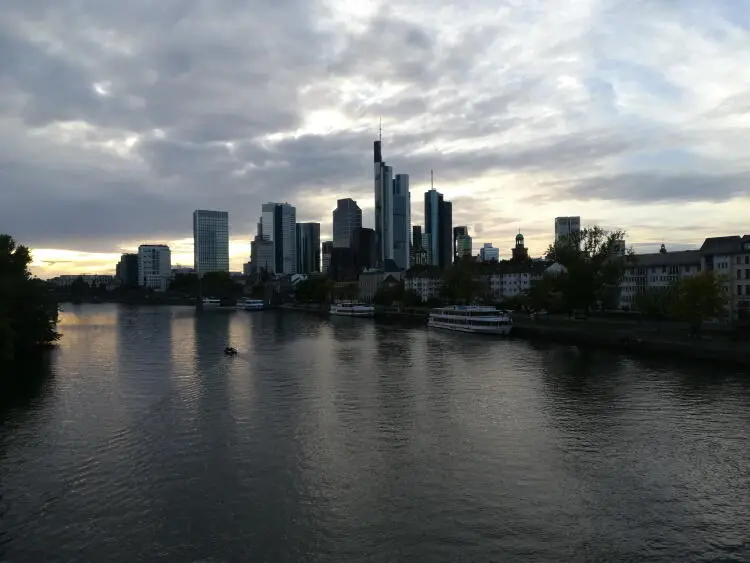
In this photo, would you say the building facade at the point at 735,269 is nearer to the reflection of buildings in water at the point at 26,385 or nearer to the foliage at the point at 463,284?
the foliage at the point at 463,284

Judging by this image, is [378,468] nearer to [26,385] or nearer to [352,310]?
[26,385]

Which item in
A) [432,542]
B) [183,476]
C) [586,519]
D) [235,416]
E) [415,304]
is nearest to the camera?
[432,542]

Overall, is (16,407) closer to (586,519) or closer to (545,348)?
(586,519)

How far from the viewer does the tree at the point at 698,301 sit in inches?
2205

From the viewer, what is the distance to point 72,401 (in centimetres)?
3497

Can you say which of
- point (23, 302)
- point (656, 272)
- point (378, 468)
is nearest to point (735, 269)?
point (656, 272)

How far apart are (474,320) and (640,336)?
26291 mm

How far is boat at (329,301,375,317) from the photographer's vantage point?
425 feet

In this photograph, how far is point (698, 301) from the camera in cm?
5600

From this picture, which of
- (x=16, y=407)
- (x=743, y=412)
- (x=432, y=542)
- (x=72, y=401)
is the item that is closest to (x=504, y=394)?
(x=743, y=412)

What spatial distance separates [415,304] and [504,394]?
331 ft

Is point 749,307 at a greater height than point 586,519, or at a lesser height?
greater

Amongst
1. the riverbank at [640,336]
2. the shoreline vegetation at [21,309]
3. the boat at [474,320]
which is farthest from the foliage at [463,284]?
the shoreline vegetation at [21,309]

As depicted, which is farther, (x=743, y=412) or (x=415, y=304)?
(x=415, y=304)
